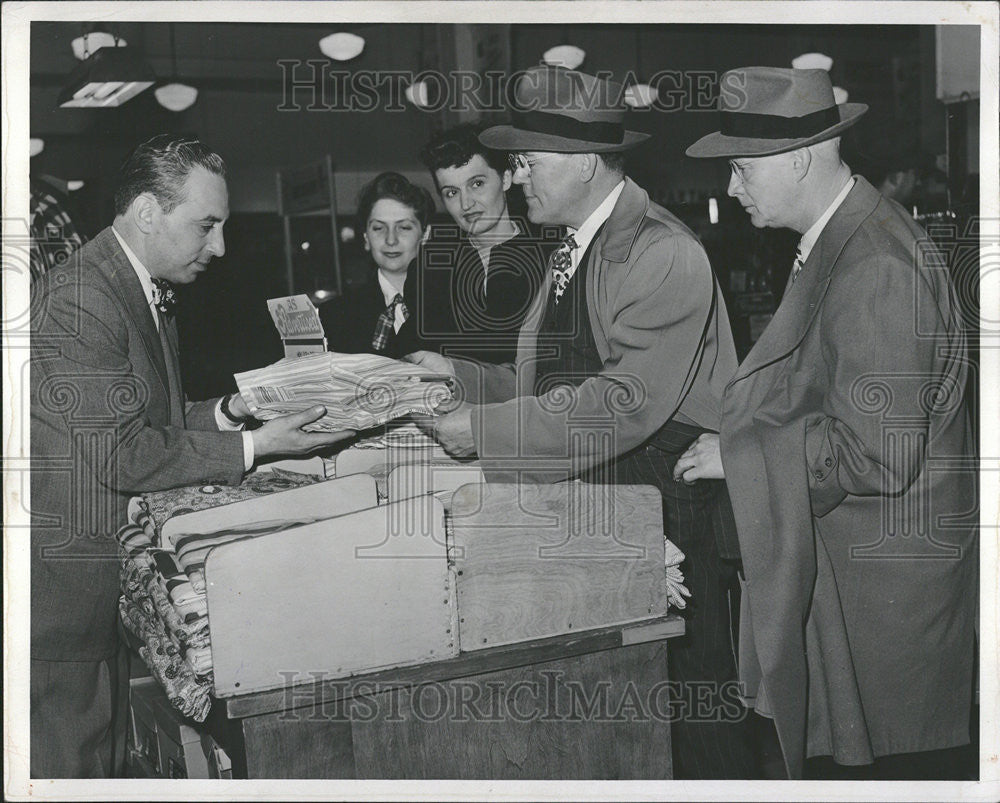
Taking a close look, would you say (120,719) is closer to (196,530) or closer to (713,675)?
(196,530)

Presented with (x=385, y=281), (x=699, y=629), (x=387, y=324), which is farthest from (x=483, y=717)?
(x=385, y=281)

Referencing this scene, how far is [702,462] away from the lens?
2.63m

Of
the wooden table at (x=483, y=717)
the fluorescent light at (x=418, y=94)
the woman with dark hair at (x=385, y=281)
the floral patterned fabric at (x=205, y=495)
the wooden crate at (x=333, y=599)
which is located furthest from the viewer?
the woman with dark hair at (x=385, y=281)

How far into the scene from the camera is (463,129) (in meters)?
2.87

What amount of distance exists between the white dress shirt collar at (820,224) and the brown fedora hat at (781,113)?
0.15 meters

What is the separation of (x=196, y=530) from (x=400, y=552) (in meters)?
0.61

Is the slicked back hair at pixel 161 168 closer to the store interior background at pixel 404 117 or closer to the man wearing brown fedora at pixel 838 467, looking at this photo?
the store interior background at pixel 404 117

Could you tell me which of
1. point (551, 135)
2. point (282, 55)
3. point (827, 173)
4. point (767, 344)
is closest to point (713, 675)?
A: point (767, 344)

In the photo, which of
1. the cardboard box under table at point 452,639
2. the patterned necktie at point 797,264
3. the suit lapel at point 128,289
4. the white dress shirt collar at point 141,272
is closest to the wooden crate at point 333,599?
the cardboard box under table at point 452,639

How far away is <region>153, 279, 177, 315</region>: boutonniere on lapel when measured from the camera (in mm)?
2816

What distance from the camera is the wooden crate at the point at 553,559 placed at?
7.21 feet

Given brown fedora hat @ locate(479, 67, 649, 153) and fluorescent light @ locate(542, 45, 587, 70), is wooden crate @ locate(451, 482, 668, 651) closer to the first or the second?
brown fedora hat @ locate(479, 67, 649, 153)

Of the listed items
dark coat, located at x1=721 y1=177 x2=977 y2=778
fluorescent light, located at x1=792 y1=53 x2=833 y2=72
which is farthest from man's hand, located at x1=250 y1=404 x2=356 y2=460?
fluorescent light, located at x1=792 y1=53 x2=833 y2=72

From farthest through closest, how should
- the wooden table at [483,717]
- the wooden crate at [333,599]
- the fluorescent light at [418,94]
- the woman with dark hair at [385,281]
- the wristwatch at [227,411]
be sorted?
1. the woman with dark hair at [385,281]
2. the wristwatch at [227,411]
3. the fluorescent light at [418,94]
4. the wooden table at [483,717]
5. the wooden crate at [333,599]
